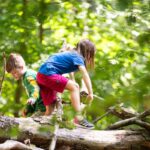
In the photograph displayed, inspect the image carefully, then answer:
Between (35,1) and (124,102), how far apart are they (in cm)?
345

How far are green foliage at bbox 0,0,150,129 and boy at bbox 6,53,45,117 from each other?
0.16 meters

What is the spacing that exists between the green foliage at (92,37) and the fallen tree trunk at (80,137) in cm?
28

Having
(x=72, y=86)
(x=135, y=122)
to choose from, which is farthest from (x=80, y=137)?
(x=135, y=122)

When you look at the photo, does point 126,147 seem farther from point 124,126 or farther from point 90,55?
point 90,55

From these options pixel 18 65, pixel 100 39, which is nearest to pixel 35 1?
pixel 18 65

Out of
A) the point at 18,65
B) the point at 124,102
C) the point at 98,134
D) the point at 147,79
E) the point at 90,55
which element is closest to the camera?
the point at 124,102

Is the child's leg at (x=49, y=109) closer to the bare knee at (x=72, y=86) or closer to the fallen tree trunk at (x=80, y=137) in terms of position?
the bare knee at (x=72, y=86)

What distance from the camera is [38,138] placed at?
12.2 feet

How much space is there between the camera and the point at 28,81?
189 inches

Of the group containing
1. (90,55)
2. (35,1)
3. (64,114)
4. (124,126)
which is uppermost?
(64,114)

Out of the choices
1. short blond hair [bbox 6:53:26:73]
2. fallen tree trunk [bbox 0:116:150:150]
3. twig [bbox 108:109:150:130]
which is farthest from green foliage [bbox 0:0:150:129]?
twig [bbox 108:109:150:130]

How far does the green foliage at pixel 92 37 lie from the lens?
1.80 m

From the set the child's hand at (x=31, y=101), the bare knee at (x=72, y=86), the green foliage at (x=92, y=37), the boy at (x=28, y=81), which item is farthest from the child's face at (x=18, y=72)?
the bare knee at (x=72, y=86)

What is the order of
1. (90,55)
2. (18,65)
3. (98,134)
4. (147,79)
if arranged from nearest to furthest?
(147,79) → (98,134) → (90,55) → (18,65)
